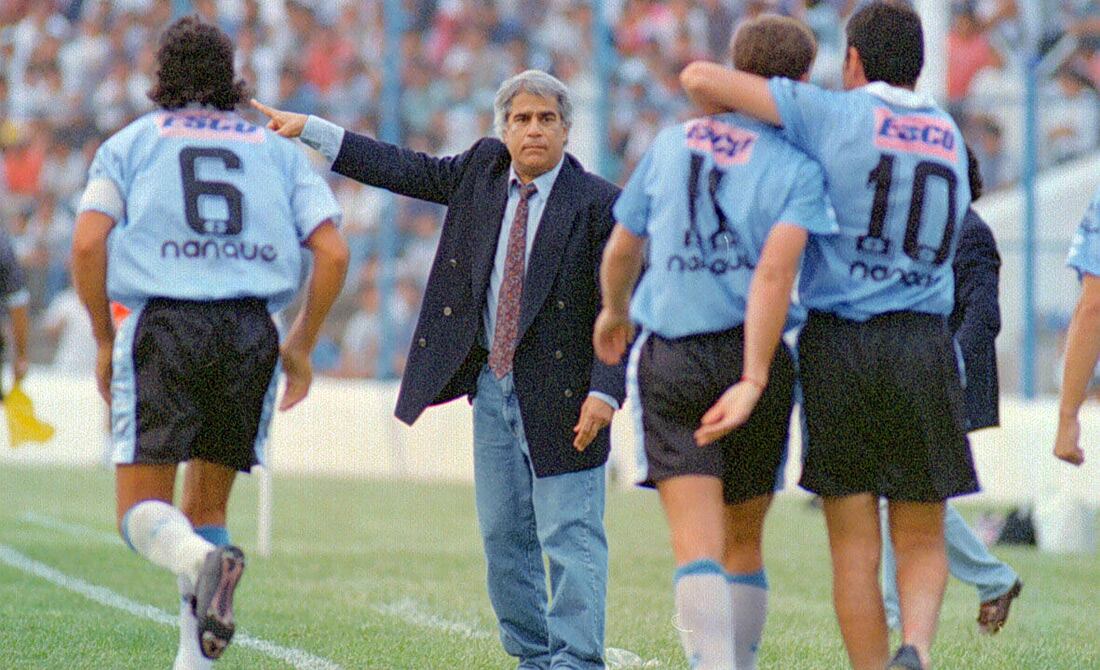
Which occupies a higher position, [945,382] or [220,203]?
[220,203]

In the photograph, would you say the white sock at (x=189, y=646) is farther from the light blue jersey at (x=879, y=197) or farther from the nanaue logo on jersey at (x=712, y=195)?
the light blue jersey at (x=879, y=197)

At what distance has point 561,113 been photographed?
6184mm

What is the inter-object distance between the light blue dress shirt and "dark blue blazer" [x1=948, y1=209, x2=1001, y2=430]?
195 cm

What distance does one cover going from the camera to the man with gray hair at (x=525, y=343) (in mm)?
6109

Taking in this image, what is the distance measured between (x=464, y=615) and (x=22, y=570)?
2685 millimetres

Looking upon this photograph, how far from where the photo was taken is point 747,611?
5508mm

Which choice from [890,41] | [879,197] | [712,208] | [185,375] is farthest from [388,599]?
[890,41]

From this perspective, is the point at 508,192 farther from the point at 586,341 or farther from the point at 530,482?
the point at 530,482

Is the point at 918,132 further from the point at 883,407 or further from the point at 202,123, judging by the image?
the point at 202,123

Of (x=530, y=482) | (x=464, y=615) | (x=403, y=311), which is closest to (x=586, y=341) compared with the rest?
(x=530, y=482)

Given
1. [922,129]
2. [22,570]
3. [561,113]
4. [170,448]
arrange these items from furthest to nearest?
[22,570] < [561,113] < [170,448] < [922,129]

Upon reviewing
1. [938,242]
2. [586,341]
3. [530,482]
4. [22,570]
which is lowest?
[22,570]

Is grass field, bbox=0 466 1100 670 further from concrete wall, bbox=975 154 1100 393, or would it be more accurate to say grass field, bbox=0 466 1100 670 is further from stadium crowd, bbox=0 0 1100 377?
stadium crowd, bbox=0 0 1100 377

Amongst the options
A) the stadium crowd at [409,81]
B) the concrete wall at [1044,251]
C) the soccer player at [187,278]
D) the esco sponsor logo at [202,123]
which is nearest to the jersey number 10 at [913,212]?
the soccer player at [187,278]
